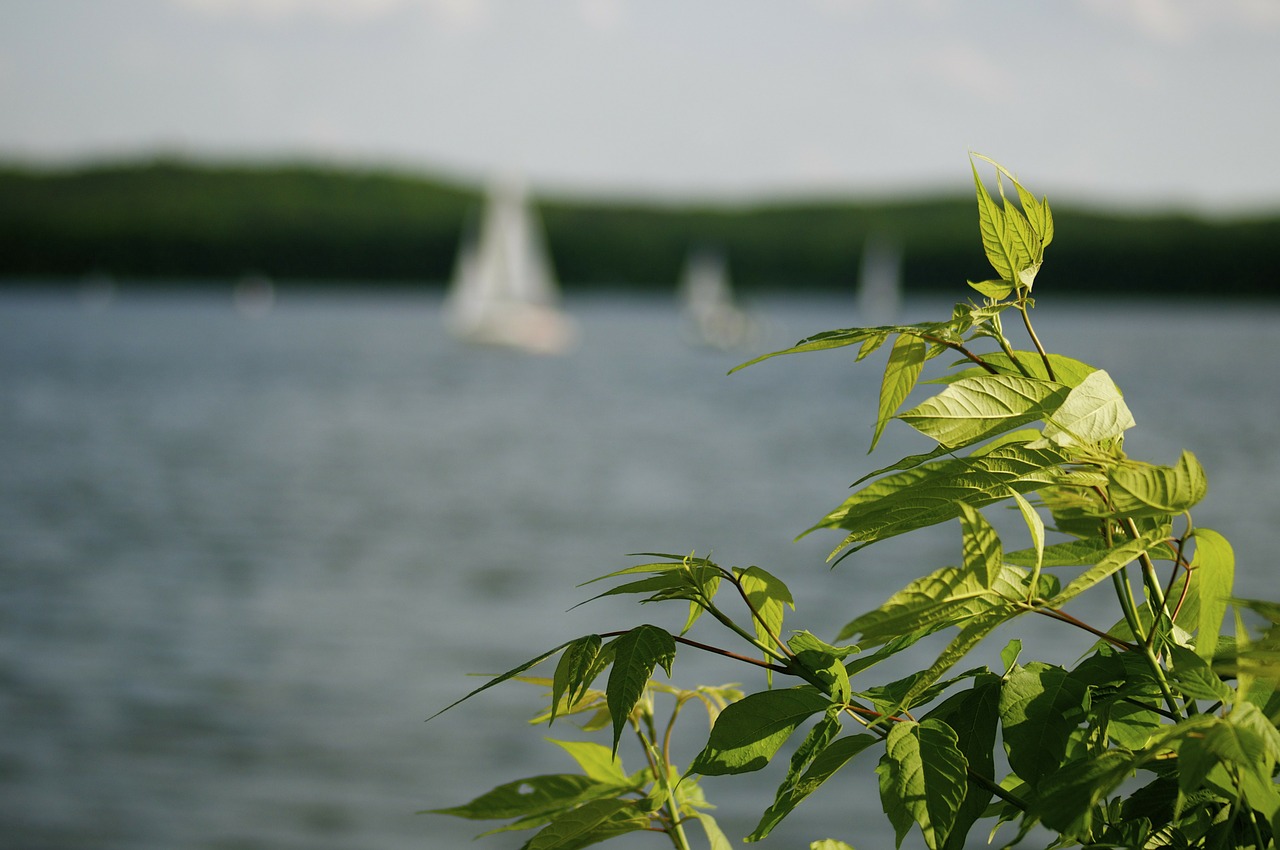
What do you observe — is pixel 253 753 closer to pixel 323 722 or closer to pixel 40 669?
pixel 323 722

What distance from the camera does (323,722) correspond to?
28.0 feet

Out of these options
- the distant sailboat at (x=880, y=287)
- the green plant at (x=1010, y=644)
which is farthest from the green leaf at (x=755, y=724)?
the distant sailboat at (x=880, y=287)

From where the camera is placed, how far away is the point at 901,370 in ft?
2.67

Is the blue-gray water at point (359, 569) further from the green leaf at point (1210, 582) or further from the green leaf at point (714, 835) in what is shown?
the green leaf at point (1210, 582)

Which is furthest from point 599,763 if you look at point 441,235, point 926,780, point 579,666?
point 441,235

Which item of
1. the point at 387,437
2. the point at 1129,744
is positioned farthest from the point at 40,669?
the point at 387,437

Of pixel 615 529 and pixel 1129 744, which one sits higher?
pixel 1129 744

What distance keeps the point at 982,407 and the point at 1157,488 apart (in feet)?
0.35

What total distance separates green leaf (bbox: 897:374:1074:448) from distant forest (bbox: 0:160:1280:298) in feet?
319

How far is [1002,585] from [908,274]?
96.7 meters

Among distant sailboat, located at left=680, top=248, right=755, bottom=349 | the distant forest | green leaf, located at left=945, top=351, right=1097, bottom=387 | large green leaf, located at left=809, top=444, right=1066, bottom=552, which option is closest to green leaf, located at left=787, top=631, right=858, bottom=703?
large green leaf, located at left=809, top=444, right=1066, bottom=552

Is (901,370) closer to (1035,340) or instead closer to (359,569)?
(1035,340)

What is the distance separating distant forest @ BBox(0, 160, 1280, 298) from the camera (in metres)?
97.4

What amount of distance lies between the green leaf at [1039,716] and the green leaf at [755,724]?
0.41 feet
